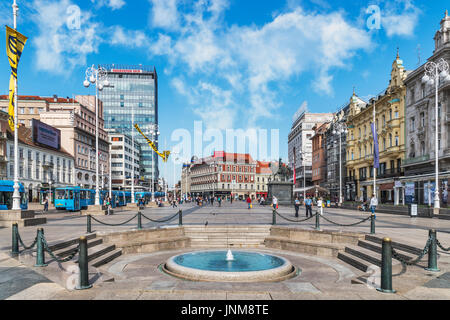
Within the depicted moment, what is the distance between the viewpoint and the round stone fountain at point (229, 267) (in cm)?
895

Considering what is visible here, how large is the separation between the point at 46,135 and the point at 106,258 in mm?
59323

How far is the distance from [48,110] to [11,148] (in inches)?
1031

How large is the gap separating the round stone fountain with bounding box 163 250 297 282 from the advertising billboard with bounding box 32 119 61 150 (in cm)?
5751

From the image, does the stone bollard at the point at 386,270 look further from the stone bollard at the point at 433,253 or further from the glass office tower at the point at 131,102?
the glass office tower at the point at 131,102

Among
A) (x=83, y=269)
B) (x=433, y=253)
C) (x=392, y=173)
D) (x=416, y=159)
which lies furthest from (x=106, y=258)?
(x=392, y=173)

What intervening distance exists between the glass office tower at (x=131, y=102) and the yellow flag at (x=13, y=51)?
3918 inches

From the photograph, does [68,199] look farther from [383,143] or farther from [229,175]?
[229,175]

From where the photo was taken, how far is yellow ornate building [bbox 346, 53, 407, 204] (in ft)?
139

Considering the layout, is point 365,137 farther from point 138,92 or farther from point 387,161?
point 138,92

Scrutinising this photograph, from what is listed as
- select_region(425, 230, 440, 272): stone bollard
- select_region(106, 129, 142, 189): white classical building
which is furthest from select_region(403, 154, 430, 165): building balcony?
select_region(106, 129, 142, 189): white classical building

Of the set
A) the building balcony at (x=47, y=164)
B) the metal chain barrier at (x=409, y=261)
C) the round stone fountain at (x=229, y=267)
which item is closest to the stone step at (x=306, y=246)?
the round stone fountain at (x=229, y=267)

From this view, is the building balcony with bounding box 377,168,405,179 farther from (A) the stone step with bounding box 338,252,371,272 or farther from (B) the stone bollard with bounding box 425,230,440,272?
(B) the stone bollard with bounding box 425,230,440,272
